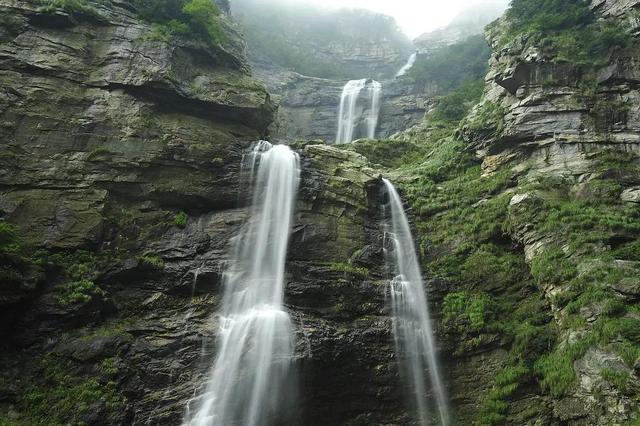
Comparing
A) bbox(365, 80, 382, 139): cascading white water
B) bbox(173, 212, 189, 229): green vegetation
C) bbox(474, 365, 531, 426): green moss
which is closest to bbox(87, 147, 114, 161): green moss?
bbox(173, 212, 189, 229): green vegetation

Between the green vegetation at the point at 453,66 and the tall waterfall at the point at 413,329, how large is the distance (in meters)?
25.6

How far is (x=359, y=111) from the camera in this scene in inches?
1423

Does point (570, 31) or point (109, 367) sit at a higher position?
point (570, 31)

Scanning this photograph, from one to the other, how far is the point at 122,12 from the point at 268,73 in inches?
921

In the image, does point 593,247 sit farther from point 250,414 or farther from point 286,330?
point 250,414

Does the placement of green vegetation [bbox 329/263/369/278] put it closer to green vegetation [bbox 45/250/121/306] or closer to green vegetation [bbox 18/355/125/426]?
green vegetation [bbox 45/250/121/306]

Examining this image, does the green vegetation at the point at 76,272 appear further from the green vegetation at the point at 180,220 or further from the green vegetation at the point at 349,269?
the green vegetation at the point at 349,269

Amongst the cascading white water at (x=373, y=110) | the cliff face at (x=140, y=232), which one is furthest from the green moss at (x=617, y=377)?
the cascading white water at (x=373, y=110)

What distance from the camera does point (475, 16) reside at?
237 feet

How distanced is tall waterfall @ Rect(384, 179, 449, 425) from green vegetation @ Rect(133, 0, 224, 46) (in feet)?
43.4

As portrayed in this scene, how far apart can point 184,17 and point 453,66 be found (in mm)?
26031

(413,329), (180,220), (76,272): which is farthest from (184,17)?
(413,329)

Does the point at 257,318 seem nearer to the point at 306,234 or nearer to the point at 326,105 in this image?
the point at 306,234

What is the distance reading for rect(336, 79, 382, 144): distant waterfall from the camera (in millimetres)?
34844
